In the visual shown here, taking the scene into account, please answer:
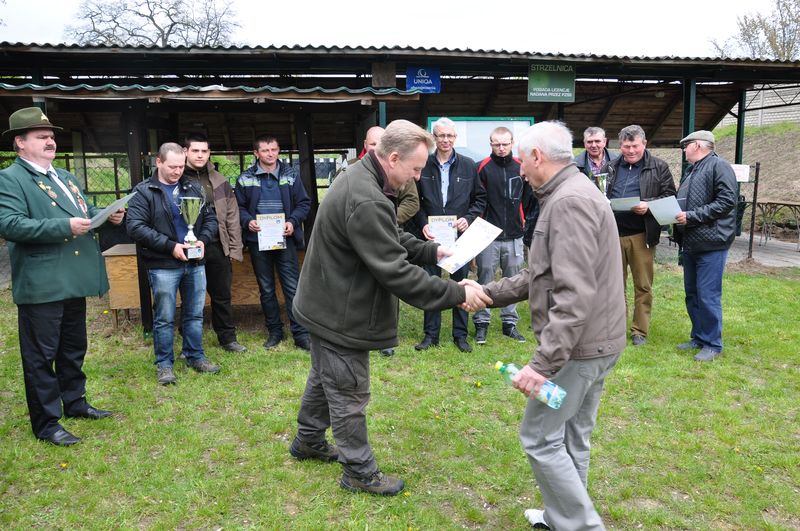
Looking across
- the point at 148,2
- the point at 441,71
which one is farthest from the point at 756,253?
the point at 148,2

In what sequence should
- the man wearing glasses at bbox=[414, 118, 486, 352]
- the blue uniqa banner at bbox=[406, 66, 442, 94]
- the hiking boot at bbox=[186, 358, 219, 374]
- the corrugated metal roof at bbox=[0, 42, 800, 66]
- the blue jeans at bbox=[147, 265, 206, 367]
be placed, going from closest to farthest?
the blue jeans at bbox=[147, 265, 206, 367], the hiking boot at bbox=[186, 358, 219, 374], the man wearing glasses at bbox=[414, 118, 486, 352], the corrugated metal roof at bbox=[0, 42, 800, 66], the blue uniqa banner at bbox=[406, 66, 442, 94]

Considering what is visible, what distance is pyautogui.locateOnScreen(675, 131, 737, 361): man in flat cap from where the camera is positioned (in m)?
5.48

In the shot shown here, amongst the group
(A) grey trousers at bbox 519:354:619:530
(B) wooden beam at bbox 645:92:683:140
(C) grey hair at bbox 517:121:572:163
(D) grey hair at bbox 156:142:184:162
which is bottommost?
(A) grey trousers at bbox 519:354:619:530

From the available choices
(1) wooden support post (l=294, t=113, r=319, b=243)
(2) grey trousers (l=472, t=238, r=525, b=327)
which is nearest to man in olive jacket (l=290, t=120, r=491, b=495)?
(2) grey trousers (l=472, t=238, r=525, b=327)

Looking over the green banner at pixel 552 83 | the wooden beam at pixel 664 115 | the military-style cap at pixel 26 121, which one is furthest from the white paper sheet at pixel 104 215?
the wooden beam at pixel 664 115

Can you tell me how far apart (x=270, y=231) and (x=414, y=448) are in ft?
9.28

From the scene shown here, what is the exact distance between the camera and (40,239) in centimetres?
382

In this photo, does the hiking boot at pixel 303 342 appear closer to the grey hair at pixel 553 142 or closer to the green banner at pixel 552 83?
the grey hair at pixel 553 142

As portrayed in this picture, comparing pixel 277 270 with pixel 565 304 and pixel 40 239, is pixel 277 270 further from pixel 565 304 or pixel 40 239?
pixel 565 304

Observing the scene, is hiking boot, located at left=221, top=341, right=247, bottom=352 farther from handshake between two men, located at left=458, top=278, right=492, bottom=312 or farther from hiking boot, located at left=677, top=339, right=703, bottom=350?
hiking boot, located at left=677, top=339, right=703, bottom=350

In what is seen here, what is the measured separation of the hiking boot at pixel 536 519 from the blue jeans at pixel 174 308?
3.49 m

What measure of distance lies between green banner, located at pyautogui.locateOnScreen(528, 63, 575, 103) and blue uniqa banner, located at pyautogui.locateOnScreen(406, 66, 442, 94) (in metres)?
1.58

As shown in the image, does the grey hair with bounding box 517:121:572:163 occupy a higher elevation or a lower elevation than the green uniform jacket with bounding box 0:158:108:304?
higher

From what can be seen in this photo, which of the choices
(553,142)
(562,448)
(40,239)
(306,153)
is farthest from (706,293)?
(40,239)
